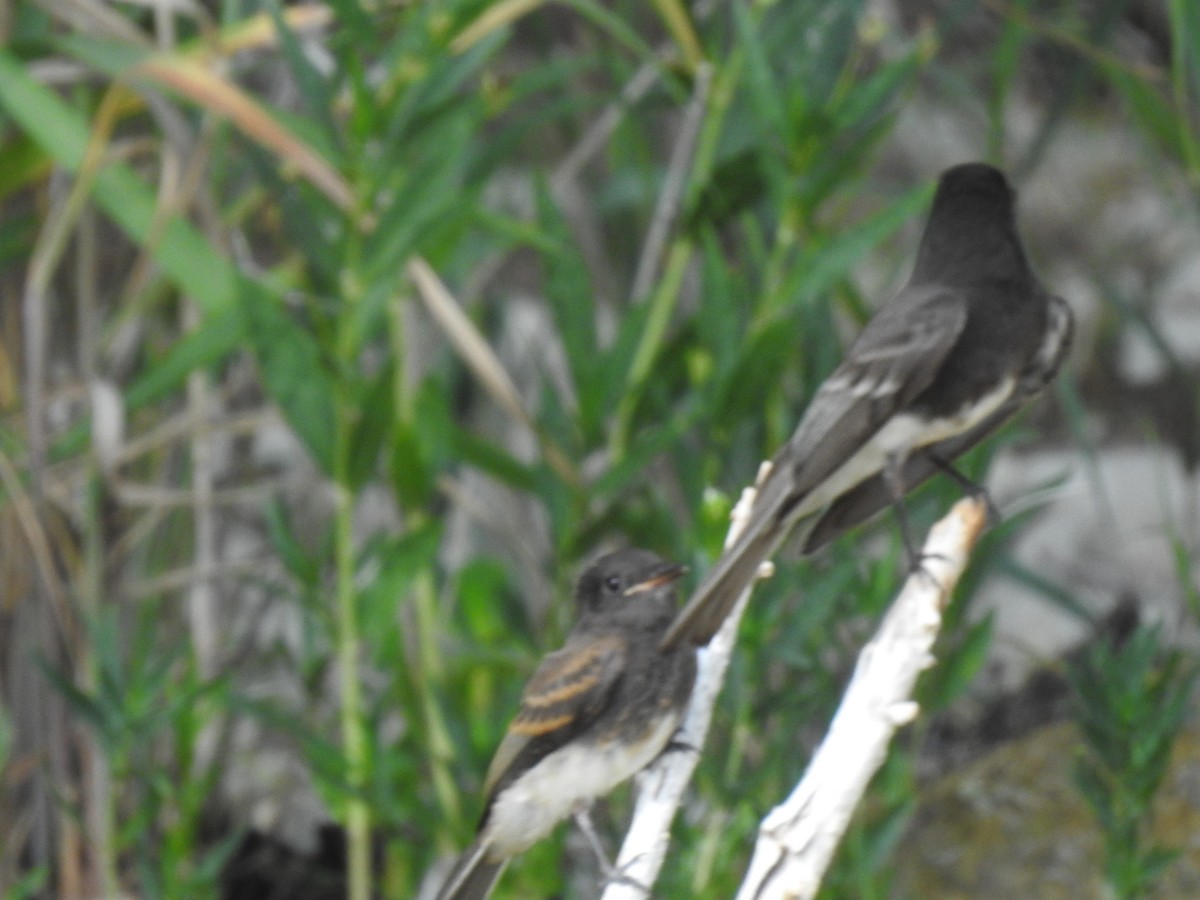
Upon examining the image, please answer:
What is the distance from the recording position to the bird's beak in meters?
2.20

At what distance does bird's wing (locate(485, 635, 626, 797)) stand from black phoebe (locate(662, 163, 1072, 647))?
313 mm

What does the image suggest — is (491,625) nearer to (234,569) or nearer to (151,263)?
(234,569)

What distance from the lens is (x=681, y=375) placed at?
133 inches

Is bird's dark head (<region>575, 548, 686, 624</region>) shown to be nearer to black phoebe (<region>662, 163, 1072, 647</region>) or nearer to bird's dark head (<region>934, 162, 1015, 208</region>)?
black phoebe (<region>662, 163, 1072, 647</region>)

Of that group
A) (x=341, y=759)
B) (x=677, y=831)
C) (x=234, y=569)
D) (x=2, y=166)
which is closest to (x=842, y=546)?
(x=677, y=831)

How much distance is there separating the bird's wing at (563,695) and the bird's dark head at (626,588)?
0.06m

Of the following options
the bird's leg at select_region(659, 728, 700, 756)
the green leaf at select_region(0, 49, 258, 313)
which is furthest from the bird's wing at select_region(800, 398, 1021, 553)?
the green leaf at select_region(0, 49, 258, 313)

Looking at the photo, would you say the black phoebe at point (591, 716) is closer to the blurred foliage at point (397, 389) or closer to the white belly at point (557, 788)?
the white belly at point (557, 788)

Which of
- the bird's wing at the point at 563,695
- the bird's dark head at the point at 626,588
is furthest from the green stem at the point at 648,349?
the bird's wing at the point at 563,695

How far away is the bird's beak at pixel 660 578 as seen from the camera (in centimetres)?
220

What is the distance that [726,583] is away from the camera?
1.70 metres

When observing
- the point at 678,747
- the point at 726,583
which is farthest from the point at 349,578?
the point at 726,583

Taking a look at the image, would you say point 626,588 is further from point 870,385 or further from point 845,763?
point 845,763

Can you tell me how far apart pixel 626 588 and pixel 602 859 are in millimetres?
332
